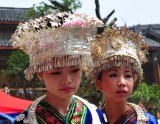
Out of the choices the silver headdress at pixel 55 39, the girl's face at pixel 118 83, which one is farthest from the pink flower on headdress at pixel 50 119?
the girl's face at pixel 118 83

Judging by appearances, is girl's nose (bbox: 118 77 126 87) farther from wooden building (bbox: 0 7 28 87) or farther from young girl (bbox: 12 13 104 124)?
wooden building (bbox: 0 7 28 87)

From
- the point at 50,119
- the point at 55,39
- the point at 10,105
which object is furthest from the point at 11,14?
the point at 50,119

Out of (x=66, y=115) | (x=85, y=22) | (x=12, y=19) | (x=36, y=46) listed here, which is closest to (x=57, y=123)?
(x=66, y=115)

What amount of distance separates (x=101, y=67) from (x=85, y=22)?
540mm

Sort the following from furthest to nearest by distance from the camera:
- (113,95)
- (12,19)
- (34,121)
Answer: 1. (12,19)
2. (113,95)
3. (34,121)

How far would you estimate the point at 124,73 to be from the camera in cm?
300

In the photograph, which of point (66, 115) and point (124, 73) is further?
point (124, 73)

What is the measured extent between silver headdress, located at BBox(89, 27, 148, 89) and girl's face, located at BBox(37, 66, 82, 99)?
0.46 meters

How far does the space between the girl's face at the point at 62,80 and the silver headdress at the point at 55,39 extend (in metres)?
0.04

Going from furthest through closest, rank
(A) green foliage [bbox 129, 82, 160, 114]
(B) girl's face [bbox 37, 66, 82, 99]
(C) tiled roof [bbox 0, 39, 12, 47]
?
(C) tiled roof [bbox 0, 39, 12, 47]
(A) green foliage [bbox 129, 82, 160, 114]
(B) girl's face [bbox 37, 66, 82, 99]

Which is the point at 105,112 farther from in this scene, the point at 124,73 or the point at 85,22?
the point at 85,22

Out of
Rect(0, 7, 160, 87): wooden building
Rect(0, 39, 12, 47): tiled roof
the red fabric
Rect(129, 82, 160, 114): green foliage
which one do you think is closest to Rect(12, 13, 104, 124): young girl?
the red fabric

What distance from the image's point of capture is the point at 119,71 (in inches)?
117

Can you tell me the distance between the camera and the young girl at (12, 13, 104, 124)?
2.59 meters
